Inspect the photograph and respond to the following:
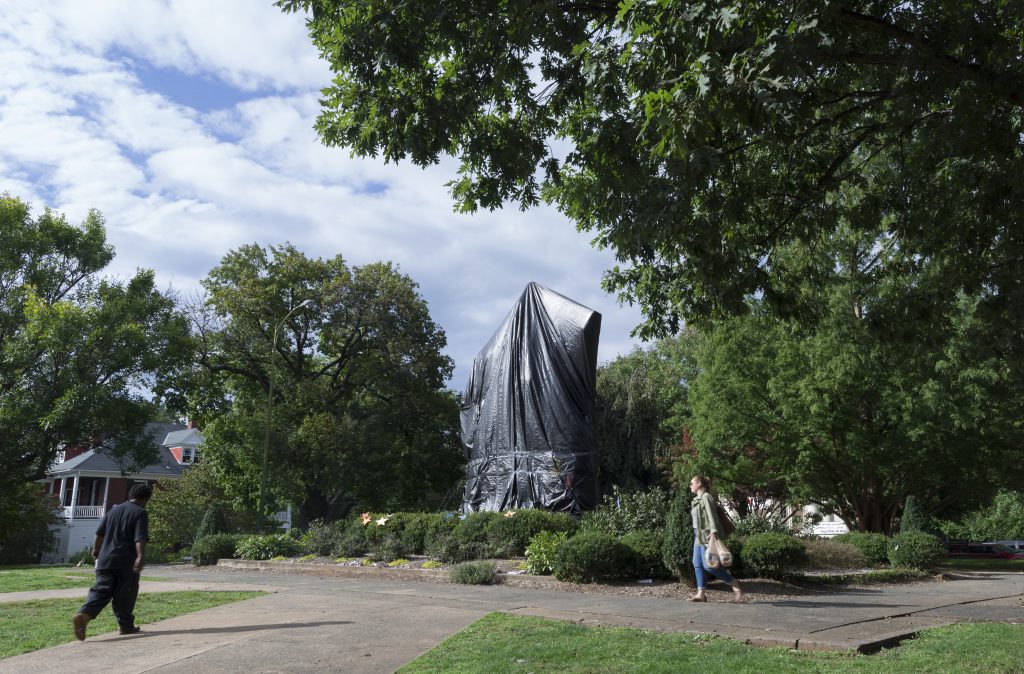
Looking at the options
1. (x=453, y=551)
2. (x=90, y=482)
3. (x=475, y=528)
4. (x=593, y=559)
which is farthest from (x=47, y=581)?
(x=90, y=482)

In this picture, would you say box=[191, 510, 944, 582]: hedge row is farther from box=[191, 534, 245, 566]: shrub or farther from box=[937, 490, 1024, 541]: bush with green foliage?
box=[937, 490, 1024, 541]: bush with green foliage

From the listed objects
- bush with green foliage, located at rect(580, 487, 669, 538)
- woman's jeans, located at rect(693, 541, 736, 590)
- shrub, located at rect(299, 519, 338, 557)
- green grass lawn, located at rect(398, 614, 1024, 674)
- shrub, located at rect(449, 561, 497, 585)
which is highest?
bush with green foliage, located at rect(580, 487, 669, 538)

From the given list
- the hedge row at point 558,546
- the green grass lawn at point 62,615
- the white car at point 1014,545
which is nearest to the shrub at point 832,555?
the hedge row at point 558,546

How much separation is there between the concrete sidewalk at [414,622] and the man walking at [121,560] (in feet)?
0.98

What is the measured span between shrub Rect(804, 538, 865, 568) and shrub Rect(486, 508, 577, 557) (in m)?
4.41

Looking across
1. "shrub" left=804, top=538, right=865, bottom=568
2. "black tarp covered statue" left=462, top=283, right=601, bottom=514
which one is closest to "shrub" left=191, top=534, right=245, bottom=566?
"black tarp covered statue" left=462, top=283, right=601, bottom=514

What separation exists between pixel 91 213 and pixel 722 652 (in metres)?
34.5

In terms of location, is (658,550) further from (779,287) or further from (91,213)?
(91,213)

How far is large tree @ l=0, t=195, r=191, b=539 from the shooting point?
28.8 metres

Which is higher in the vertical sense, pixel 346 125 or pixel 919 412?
pixel 346 125

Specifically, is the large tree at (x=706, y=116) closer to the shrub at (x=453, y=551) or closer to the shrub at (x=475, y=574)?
the shrub at (x=475, y=574)

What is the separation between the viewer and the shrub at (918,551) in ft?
47.2

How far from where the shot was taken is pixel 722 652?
250 inches

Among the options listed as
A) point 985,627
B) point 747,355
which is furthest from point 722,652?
point 747,355
